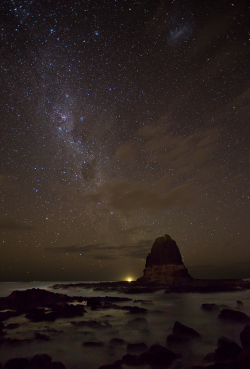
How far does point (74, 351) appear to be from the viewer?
37.1ft

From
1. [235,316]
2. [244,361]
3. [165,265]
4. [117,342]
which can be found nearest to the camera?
[244,361]

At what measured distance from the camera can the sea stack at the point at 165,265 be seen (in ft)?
210

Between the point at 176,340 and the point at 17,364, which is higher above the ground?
the point at 17,364

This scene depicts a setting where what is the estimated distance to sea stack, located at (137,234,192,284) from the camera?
63938 mm

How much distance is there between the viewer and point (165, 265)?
65625 mm

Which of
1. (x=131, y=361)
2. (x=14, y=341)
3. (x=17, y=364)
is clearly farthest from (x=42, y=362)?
(x=14, y=341)

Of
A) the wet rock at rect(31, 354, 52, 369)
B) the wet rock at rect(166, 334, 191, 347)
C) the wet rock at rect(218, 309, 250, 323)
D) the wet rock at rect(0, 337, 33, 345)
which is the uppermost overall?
the wet rock at rect(31, 354, 52, 369)

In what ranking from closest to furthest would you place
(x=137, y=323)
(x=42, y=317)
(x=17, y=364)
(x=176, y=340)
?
(x=17, y=364)
(x=176, y=340)
(x=137, y=323)
(x=42, y=317)

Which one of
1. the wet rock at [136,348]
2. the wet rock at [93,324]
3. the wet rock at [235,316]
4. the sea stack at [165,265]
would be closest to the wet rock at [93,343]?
the wet rock at [136,348]

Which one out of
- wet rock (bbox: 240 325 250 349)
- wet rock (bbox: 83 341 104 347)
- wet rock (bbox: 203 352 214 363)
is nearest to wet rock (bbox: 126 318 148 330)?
wet rock (bbox: 83 341 104 347)

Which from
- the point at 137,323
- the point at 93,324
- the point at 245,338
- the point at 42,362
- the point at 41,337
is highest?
the point at 42,362

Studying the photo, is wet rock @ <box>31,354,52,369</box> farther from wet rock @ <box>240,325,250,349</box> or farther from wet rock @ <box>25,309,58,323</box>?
wet rock @ <box>25,309,58,323</box>

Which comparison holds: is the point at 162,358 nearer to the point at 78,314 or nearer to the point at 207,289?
the point at 78,314

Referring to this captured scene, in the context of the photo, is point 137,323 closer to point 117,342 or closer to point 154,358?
point 117,342
